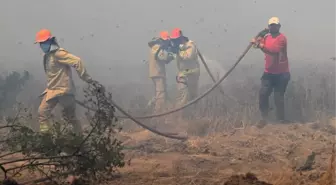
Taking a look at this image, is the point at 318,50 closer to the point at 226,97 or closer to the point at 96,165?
the point at 226,97

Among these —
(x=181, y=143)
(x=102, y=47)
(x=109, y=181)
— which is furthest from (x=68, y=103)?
(x=102, y=47)

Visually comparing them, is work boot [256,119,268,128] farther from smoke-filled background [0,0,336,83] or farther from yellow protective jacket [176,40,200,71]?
smoke-filled background [0,0,336,83]

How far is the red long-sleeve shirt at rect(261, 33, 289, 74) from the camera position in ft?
30.6

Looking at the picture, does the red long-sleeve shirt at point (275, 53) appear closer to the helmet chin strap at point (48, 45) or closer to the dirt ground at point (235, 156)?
the dirt ground at point (235, 156)

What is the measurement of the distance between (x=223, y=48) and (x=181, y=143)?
1172 inches

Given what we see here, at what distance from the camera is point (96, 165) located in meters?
4.74

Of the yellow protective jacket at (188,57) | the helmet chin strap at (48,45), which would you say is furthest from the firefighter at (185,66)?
the helmet chin strap at (48,45)

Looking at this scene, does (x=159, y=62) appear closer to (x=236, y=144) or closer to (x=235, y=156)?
(x=236, y=144)

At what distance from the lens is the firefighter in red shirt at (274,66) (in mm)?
9352

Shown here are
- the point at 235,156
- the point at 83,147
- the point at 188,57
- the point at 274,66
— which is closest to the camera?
the point at 83,147

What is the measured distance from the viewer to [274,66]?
376 inches

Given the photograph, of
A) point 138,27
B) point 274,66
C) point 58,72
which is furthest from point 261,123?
point 138,27

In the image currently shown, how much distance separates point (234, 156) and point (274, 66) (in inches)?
134

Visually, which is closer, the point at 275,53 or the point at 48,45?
the point at 48,45
